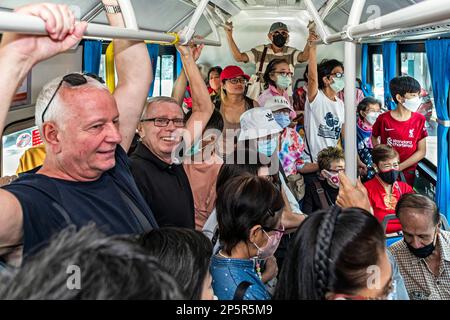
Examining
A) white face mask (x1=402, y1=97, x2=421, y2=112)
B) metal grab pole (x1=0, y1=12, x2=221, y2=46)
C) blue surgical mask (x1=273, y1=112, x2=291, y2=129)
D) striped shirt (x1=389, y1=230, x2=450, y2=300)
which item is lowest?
striped shirt (x1=389, y1=230, x2=450, y2=300)

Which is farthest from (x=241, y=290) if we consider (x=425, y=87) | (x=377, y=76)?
(x=377, y=76)

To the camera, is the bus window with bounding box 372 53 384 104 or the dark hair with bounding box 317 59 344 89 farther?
the bus window with bounding box 372 53 384 104

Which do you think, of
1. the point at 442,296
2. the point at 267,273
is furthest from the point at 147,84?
the point at 442,296

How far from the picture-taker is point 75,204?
4.78 feet

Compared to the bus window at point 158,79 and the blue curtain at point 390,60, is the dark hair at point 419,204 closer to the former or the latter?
the blue curtain at point 390,60

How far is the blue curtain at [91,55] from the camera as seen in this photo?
487 cm

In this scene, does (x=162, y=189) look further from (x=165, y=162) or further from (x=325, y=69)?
(x=325, y=69)

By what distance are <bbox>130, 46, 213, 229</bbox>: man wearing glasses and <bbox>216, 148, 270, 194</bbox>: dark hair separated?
0.62ft

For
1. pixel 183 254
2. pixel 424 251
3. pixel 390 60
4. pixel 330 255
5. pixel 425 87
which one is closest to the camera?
pixel 330 255

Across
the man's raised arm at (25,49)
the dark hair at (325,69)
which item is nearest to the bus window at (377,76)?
the dark hair at (325,69)

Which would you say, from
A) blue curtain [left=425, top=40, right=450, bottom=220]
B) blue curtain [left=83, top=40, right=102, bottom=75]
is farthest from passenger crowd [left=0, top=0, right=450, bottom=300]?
blue curtain [left=83, top=40, right=102, bottom=75]

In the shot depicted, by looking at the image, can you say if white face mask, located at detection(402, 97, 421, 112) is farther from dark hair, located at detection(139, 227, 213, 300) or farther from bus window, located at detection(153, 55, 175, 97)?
bus window, located at detection(153, 55, 175, 97)

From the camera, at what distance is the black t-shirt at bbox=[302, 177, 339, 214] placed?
3.51 m

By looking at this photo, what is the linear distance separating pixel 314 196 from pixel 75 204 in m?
2.34
